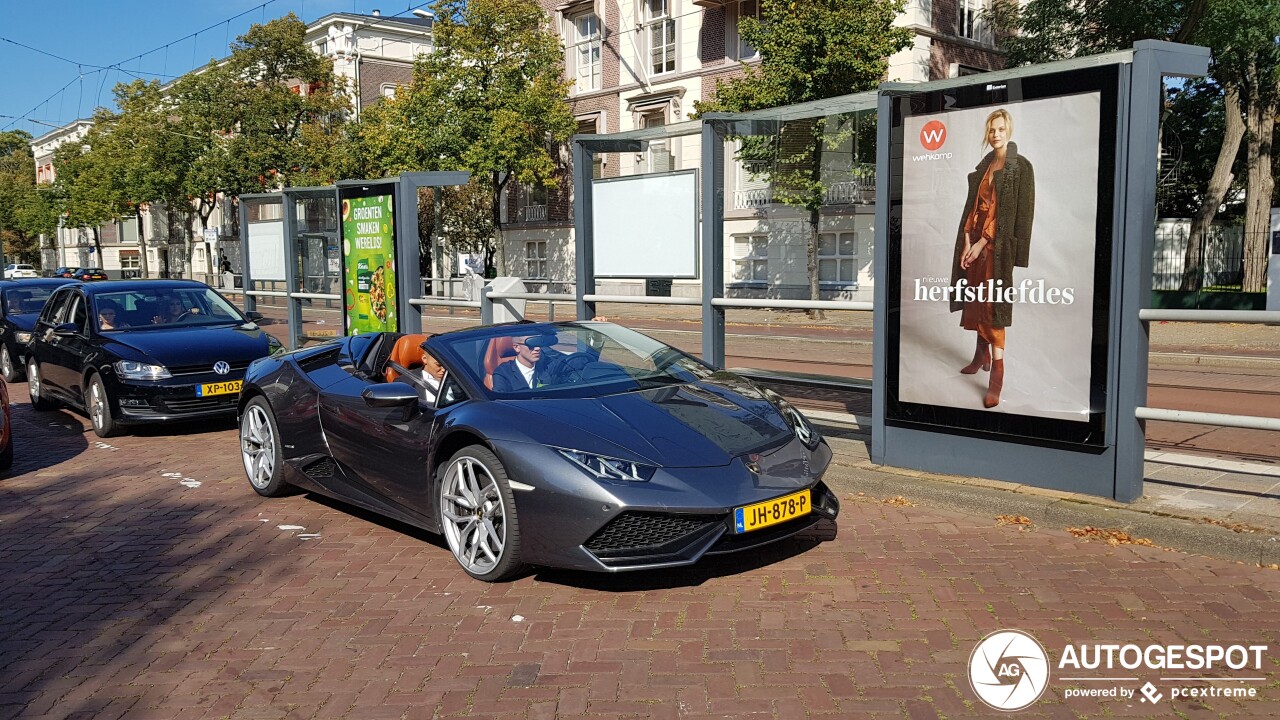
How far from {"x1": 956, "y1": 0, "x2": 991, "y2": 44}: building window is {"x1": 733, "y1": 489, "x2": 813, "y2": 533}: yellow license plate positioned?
91.8ft

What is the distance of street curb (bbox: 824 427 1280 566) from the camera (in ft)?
16.7

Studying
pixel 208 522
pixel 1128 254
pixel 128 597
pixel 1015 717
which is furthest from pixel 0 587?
pixel 1128 254

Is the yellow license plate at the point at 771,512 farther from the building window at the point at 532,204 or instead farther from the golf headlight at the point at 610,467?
the building window at the point at 532,204

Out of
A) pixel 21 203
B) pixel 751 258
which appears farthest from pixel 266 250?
pixel 21 203

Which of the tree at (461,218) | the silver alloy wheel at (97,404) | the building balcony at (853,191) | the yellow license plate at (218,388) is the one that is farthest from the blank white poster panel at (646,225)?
the tree at (461,218)

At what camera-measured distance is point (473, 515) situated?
525 cm

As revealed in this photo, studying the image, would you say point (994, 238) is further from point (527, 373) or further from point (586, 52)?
point (586, 52)

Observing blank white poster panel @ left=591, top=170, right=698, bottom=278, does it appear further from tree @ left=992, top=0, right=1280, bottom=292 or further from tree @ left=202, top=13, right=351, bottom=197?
tree @ left=202, top=13, right=351, bottom=197

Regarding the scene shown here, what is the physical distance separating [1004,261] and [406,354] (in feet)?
12.6

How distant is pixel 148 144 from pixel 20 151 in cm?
8542

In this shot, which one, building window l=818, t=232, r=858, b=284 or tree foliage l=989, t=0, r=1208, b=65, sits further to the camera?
tree foliage l=989, t=0, r=1208, b=65

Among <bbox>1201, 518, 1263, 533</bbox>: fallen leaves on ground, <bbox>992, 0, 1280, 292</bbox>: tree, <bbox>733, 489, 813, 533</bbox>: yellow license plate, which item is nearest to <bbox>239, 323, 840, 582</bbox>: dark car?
<bbox>733, 489, 813, 533</bbox>: yellow license plate

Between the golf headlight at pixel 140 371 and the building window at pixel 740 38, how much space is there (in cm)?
2481

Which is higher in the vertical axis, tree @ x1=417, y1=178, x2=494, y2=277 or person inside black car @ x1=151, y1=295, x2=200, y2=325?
tree @ x1=417, y1=178, x2=494, y2=277
